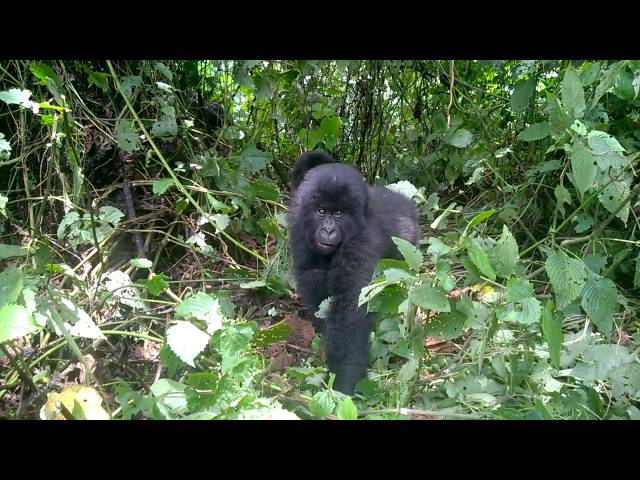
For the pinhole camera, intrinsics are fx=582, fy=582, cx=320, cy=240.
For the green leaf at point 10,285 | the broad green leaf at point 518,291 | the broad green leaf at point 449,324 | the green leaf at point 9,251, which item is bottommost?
the broad green leaf at point 449,324

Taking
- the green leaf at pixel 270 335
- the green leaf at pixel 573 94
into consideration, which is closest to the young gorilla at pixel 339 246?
the green leaf at pixel 270 335

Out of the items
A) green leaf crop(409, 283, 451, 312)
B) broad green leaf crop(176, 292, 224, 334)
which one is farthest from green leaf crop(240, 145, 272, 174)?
green leaf crop(409, 283, 451, 312)

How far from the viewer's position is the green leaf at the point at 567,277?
6.84 feet

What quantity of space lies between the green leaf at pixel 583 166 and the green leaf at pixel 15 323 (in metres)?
2.01

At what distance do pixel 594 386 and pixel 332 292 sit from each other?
1.36m

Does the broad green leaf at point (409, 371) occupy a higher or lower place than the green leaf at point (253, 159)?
lower

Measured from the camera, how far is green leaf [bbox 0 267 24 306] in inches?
77.3

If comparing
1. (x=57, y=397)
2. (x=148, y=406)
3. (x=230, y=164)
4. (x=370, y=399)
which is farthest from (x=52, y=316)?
(x=230, y=164)

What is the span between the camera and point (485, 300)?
8.70 feet

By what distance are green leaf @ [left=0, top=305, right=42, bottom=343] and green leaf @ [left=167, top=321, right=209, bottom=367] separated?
40cm

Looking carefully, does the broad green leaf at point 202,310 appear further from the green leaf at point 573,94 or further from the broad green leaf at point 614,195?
the broad green leaf at point 614,195

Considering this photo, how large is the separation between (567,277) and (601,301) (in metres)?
0.17

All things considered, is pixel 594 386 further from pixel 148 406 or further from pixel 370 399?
pixel 148 406

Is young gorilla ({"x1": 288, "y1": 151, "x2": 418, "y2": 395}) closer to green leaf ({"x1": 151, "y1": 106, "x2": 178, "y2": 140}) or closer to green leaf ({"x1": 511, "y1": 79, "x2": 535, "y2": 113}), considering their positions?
green leaf ({"x1": 151, "y1": 106, "x2": 178, "y2": 140})
